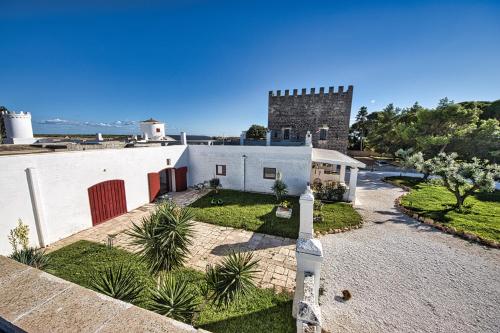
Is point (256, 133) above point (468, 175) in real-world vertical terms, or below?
above

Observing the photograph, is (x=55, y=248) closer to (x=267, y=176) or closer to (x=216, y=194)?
(x=216, y=194)

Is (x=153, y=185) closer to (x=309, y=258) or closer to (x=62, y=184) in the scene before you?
(x=62, y=184)

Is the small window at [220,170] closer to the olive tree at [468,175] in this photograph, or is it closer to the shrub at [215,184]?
the shrub at [215,184]

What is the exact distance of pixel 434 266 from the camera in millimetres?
6801

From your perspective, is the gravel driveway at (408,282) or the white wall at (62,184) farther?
the white wall at (62,184)

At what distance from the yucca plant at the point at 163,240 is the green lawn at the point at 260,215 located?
2635mm

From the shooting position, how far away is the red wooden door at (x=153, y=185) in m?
12.7

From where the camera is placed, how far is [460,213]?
36.5 feet

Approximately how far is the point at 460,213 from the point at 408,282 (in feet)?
28.8

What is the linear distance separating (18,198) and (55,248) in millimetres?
2244

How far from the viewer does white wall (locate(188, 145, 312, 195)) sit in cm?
1356

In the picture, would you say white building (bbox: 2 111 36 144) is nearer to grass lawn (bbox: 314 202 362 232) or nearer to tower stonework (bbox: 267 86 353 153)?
tower stonework (bbox: 267 86 353 153)

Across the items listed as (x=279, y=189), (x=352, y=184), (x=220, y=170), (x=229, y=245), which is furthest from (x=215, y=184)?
(x=352, y=184)

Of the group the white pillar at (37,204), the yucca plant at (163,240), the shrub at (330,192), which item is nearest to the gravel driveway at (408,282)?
the shrub at (330,192)
